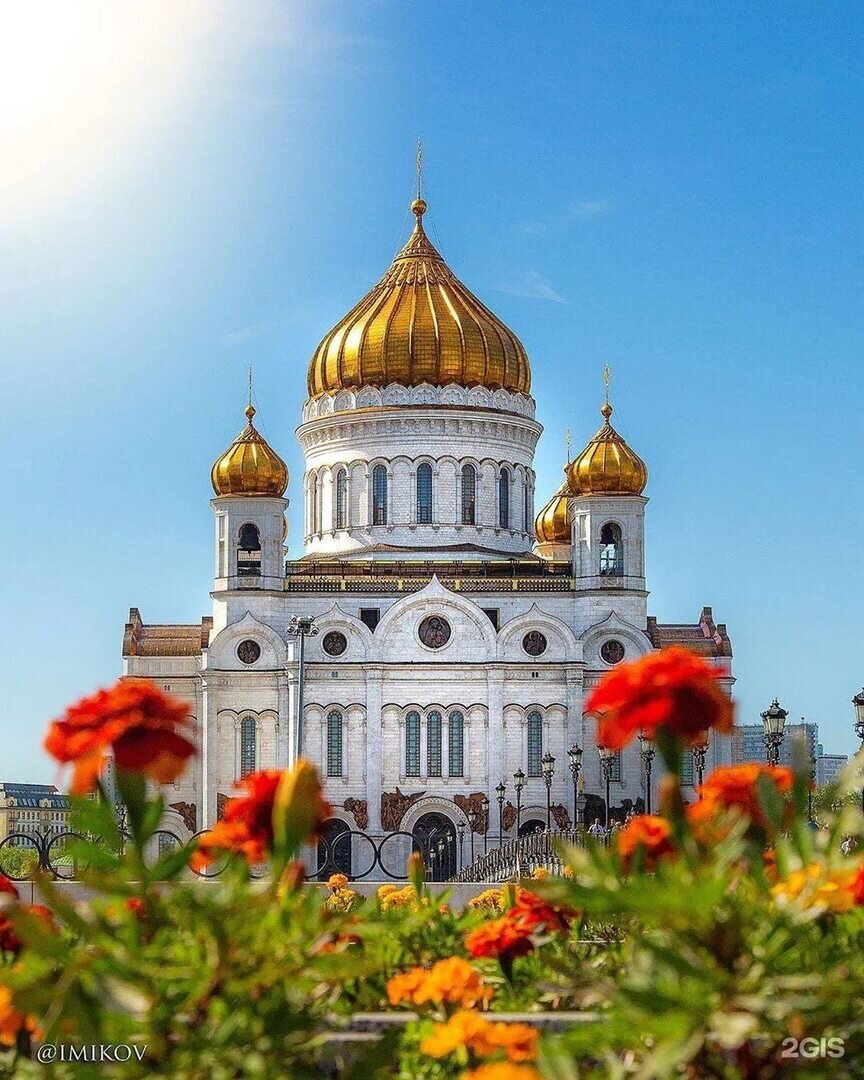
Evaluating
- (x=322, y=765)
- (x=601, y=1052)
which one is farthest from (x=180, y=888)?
(x=322, y=765)

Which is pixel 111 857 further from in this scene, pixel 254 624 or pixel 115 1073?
pixel 254 624

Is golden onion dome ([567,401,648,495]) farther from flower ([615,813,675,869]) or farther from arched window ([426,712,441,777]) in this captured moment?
flower ([615,813,675,869])

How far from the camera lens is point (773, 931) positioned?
584 centimetres

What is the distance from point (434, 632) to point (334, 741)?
4.24 meters

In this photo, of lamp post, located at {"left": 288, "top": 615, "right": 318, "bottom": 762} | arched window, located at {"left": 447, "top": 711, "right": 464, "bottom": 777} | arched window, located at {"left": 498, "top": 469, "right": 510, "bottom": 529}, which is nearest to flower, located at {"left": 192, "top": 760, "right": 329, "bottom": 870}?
lamp post, located at {"left": 288, "top": 615, "right": 318, "bottom": 762}

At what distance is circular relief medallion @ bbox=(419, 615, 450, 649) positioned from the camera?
5547 cm

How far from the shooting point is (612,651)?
56.0m

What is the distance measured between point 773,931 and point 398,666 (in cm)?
4951

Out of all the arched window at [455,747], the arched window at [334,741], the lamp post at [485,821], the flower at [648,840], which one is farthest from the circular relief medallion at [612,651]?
the flower at [648,840]

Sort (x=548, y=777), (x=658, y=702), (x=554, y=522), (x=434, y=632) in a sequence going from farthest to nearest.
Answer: (x=554, y=522) < (x=434, y=632) < (x=548, y=777) < (x=658, y=702)

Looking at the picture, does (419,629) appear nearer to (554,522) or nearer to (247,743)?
(247,743)

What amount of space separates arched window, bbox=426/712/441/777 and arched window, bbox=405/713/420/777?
288 mm

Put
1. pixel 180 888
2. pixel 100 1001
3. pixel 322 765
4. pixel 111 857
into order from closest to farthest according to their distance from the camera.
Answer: pixel 100 1001, pixel 180 888, pixel 111 857, pixel 322 765

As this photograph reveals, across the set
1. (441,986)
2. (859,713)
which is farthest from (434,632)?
(441,986)
